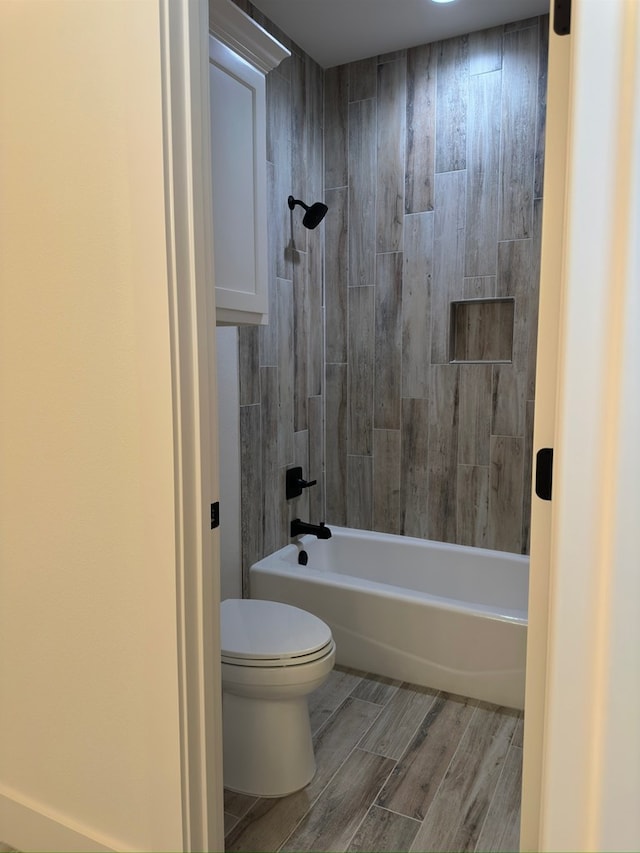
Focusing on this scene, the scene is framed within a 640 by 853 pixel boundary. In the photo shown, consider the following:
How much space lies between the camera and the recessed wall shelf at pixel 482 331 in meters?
2.89

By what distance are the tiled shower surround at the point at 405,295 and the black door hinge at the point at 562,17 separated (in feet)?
5.91

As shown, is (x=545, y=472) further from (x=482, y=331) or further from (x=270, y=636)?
(x=482, y=331)

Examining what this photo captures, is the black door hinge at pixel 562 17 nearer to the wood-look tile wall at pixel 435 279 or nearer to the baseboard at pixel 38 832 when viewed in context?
the wood-look tile wall at pixel 435 279

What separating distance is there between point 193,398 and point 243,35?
3.57ft

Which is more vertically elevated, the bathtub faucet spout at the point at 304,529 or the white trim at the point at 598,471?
Result: the white trim at the point at 598,471

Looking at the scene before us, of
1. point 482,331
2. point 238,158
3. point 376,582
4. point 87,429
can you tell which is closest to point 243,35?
point 238,158

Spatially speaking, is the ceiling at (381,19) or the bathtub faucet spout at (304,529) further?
the bathtub faucet spout at (304,529)

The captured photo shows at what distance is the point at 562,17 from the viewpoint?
103 cm

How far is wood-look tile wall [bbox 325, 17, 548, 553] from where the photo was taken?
109 inches

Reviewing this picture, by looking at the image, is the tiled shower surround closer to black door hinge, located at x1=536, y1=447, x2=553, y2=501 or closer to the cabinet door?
the cabinet door

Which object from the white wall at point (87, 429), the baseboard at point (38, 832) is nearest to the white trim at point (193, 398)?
the white wall at point (87, 429)

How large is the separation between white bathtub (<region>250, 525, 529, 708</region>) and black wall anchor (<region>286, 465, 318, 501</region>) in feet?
0.81

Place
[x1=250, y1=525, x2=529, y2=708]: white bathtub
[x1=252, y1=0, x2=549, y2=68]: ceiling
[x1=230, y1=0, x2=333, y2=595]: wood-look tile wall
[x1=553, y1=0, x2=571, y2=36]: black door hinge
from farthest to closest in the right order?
[x1=230, y1=0, x2=333, y2=595]: wood-look tile wall → [x1=252, y1=0, x2=549, y2=68]: ceiling → [x1=250, y1=525, x2=529, y2=708]: white bathtub → [x1=553, y1=0, x2=571, y2=36]: black door hinge

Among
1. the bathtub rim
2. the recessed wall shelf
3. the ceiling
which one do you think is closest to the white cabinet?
the ceiling
